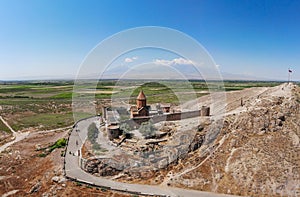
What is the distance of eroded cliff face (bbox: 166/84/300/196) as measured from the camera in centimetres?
1980

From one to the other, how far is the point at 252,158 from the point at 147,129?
10.9 m

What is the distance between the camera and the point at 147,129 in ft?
84.6

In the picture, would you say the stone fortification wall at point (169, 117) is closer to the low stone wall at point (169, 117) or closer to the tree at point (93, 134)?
the low stone wall at point (169, 117)

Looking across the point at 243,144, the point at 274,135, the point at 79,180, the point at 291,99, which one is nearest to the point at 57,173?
the point at 79,180

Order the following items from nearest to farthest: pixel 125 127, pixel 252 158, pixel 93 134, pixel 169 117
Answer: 1. pixel 252 158
2. pixel 125 127
3. pixel 169 117
4. pixel 93 134

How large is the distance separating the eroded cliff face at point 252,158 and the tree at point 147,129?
473 centimetres

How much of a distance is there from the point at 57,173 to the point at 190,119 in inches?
650

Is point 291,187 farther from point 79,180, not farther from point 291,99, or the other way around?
point 79,180

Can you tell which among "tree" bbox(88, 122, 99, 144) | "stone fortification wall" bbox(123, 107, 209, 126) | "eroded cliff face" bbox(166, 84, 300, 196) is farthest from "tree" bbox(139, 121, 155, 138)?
"tree" bbox(88, 122, 99, 144)

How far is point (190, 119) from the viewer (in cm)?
2944

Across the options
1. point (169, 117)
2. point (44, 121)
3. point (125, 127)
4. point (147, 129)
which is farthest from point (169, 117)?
point (44, 121)

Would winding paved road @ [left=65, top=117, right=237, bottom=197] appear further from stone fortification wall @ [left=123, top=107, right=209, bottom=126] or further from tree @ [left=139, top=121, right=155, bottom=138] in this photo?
stone fortification wall @ [left=123, top=107, right=209, bottom=126]

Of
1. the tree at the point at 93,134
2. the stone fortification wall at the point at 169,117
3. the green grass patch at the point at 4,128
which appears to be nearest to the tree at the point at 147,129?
the stone fortification wall at the point at 169,117

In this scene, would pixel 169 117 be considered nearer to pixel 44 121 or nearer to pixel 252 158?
pixel 252 158
